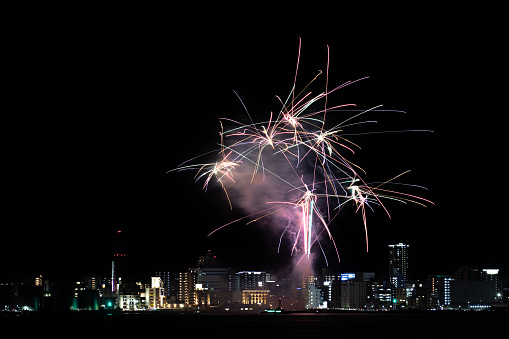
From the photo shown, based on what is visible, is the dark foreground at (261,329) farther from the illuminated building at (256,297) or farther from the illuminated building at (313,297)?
the illuminated building at (256,297)

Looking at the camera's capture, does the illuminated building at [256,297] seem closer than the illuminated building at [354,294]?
Yes

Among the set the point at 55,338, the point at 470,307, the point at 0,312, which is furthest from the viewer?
the point at 470,307

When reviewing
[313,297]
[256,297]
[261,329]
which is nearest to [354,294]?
[313,297]

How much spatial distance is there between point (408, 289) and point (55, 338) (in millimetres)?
151289

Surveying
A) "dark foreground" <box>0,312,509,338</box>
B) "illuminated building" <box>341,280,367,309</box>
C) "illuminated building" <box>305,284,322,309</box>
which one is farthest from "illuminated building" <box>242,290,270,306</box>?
"dark foreground" <box>0,312,509,338</box>

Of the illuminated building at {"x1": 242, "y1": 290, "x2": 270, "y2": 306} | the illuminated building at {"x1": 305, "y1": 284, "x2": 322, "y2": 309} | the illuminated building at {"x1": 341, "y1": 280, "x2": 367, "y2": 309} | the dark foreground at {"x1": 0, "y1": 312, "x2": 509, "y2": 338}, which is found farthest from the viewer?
the illuminated building at {"x1": 341, "y1": 280, "x2": 367, "y2": 309}

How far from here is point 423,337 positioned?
5816 centimetres

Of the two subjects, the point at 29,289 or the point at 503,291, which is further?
the point at 503,291

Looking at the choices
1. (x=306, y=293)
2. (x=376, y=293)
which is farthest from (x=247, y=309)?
(x=376, y=293)

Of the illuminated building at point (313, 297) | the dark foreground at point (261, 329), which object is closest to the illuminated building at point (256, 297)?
the illuminated building at point (313, 297)

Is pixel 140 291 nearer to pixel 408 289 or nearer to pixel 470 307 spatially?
pixel 408 289

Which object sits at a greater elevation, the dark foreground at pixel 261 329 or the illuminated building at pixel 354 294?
the dark foreground at pixel 261 329

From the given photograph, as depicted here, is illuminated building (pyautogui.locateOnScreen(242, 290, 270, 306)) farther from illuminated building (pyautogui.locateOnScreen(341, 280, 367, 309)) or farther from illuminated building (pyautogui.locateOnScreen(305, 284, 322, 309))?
illuminated building (pyautogui.locateOnScreen(341, 280, 367, 309))

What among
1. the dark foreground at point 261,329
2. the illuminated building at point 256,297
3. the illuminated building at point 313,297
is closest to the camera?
the dark foreground at point 261,329
